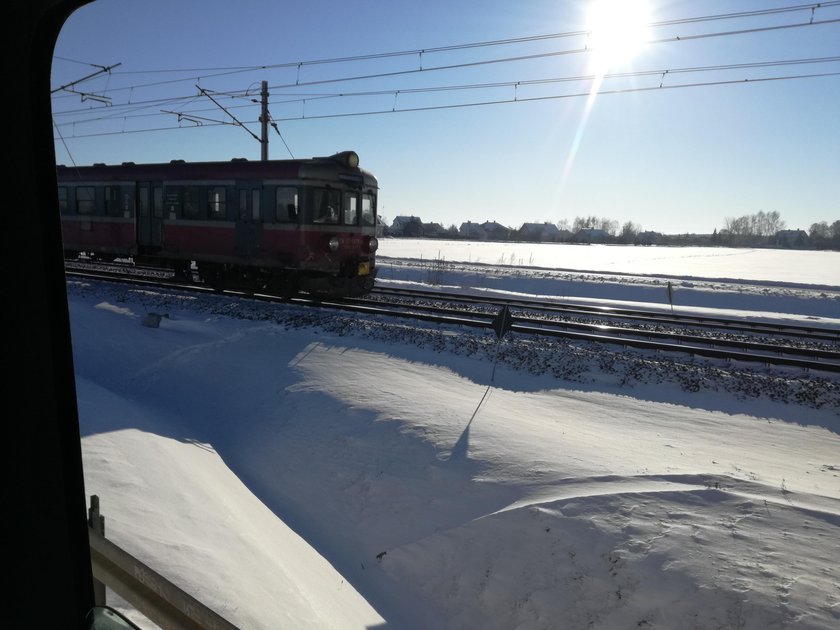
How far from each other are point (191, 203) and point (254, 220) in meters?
2.46

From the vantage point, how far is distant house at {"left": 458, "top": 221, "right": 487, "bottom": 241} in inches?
4481

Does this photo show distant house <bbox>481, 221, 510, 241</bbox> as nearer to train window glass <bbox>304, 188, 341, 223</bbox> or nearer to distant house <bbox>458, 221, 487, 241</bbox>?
distant house <bbox>458, 221, 487, 241</bbox>

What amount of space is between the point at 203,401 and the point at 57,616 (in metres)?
7.42

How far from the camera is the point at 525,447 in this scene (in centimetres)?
647

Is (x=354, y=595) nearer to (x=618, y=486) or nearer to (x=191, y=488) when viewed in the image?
(x=191, y=488)

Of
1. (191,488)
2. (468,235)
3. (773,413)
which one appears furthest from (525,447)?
(468,235)

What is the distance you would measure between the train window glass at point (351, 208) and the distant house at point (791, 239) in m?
105

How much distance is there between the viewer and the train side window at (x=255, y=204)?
14.2 metres

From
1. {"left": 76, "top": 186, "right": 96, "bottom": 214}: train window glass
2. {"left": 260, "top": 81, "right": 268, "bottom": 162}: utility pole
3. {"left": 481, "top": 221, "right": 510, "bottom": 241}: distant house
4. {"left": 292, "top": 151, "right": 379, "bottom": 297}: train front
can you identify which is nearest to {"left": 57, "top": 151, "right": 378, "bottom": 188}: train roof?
{"left": 292, "top": 151, "right": 379, "bottom": 297}: train front

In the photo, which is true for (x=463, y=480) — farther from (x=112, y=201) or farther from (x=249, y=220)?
(x=112, y=201)

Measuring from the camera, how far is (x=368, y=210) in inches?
605

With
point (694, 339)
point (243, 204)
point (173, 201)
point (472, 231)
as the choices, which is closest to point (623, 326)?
point (694, 339)

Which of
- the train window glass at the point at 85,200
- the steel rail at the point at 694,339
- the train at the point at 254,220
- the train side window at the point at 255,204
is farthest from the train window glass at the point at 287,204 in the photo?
the train window glass at the point at 85,200

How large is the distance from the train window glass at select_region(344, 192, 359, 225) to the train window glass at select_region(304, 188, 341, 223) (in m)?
0.32
